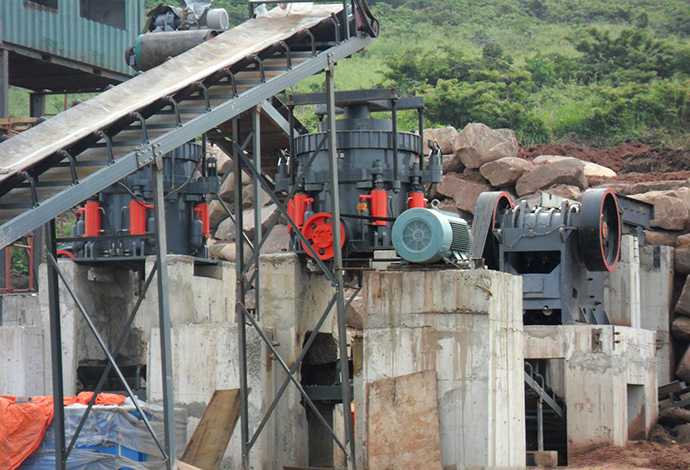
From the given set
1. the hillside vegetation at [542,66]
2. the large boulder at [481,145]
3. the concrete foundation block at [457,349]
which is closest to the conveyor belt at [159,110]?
the concrete foundation block at [457,349]

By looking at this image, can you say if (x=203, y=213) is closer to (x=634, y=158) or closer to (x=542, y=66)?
→ (x=634, y=158)

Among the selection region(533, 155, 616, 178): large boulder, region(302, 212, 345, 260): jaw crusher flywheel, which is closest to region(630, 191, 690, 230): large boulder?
region(533, 155, 616, 178): large boulder

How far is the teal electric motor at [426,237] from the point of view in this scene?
17.1 m

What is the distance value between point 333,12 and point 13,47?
531 inches

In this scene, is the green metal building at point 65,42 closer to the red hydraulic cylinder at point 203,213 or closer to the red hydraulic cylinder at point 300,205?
the red hydraulic cylinder at point 203,213

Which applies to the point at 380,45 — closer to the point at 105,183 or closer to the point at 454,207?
the point at 454,207

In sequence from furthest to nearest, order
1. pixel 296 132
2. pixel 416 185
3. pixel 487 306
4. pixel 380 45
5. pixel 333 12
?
1. pixel 380 45
2. pixel 296 132
3. pixel 416 185
4. pixel 333 12
5. pixel 487 306

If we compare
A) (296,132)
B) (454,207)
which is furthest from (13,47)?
(454,207)

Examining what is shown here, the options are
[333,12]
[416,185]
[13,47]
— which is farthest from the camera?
A: [13,47]

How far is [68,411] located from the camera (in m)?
16.8

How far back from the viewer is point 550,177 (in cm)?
2950

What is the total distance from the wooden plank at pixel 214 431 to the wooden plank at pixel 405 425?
2.62 m

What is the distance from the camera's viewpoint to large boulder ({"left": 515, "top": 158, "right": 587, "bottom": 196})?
1160 inches

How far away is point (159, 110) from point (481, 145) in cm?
1539
